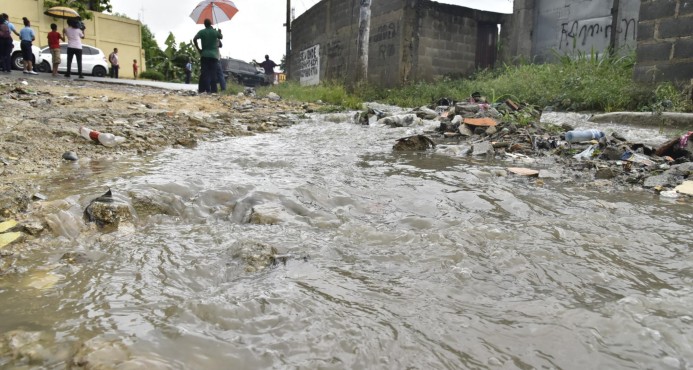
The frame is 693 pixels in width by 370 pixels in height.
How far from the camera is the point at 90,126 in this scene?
4.00 metres

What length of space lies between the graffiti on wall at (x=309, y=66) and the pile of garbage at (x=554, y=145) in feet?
30.2

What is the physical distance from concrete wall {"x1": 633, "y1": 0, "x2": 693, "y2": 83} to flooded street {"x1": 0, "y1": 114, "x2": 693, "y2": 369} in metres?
3.71

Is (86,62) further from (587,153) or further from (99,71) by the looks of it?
(587,153)

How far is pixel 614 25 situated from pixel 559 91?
2.70 metres

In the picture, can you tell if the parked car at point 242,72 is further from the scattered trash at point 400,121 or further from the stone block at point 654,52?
the stone block at point 654,52

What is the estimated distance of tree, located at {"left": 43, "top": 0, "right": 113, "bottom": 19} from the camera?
18703 millimetres

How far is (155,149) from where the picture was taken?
374cm

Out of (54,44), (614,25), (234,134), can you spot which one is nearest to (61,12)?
(54,44)

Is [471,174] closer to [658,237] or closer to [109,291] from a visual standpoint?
[658,237]

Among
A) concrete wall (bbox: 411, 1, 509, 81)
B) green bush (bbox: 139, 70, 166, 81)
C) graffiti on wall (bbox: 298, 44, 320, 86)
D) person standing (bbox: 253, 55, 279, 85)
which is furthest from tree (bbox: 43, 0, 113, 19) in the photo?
concrete wall (bbox: 411, 1, 509, 81)

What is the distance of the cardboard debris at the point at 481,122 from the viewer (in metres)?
5.07

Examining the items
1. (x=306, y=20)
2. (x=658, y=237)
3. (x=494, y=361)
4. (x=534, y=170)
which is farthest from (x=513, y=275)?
(x=306, y=20)

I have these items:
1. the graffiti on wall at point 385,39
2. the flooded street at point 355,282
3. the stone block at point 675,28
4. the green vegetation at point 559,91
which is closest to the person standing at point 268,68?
the graffiti on wall at point 385,39

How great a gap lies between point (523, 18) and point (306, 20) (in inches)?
319
